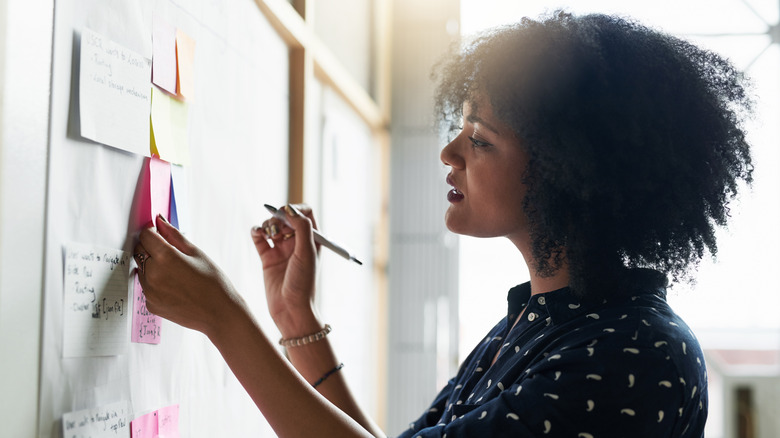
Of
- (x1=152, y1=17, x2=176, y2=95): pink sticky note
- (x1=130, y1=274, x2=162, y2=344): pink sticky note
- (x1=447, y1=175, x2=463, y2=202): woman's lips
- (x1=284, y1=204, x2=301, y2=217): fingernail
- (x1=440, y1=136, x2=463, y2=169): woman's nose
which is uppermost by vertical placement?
(x1=152, y1=17, x2=176, y2=95): pink sticky note

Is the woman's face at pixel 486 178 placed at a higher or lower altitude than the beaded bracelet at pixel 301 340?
higher

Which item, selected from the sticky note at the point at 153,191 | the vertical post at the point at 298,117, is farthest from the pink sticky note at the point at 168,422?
the vertical post at the point at 298,117

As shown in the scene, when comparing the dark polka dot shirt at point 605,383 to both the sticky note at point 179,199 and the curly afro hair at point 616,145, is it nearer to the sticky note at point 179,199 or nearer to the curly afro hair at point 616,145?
the curly afro hair at point 616,145

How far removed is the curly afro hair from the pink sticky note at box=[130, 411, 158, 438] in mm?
→ 513

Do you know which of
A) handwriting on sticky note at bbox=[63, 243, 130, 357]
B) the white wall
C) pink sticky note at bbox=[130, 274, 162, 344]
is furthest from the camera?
pink sticky note at bbox=[130, 274, 162, 344]

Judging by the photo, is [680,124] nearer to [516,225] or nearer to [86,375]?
[516,225]

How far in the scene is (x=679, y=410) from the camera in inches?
30.4

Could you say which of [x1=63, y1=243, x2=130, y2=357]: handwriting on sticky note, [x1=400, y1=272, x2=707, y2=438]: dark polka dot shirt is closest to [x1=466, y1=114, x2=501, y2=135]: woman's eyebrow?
[x1=400, y1=272, x2=707, y2=438]: dark polka dot shirt

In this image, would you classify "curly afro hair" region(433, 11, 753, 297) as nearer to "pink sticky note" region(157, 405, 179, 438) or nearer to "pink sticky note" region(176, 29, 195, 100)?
"pink sticky note" region(176, 29, 195, 100)

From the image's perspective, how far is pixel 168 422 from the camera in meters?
0.96

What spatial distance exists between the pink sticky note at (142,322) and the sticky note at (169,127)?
0.57ft

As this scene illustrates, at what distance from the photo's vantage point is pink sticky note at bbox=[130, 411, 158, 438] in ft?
2.82

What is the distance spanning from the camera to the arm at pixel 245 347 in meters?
0.77

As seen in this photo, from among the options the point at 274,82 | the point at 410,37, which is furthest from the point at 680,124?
the point at 410,37
